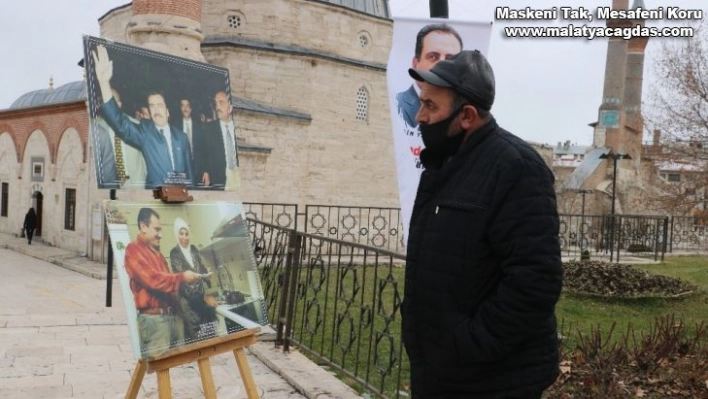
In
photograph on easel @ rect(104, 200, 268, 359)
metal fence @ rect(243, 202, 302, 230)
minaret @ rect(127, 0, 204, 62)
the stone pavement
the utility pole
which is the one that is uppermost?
minaret @ rect(127, 0, 204, 62)

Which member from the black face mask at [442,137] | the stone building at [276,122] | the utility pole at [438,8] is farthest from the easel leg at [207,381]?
the stone building at [276,122]

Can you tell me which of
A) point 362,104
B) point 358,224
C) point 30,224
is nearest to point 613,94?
point 362,104

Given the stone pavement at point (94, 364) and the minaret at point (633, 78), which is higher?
the minaret at point (633, 78)

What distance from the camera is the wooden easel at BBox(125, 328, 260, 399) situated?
3.56m

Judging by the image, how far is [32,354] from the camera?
19.1ft

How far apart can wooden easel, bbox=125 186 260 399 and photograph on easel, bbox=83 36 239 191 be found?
170 millimetres

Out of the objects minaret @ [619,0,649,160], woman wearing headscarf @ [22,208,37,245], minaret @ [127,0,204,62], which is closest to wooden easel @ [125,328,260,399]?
minaret @ [127,0,204,62]

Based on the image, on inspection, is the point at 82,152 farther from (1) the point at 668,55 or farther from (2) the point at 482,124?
(2) the point at 482,124

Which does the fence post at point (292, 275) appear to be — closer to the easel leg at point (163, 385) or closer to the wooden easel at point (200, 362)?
the wooden easel at point (200, 362)

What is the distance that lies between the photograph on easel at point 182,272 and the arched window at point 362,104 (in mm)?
15977

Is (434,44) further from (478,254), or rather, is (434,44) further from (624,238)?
(624,238)

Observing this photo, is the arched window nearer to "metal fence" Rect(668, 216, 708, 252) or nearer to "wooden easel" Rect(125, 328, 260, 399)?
"metal fence" Rect(668, 216, 708, 252)

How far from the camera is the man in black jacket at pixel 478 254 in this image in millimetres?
2059

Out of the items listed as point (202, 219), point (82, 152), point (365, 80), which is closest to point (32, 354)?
point (202, 219)
